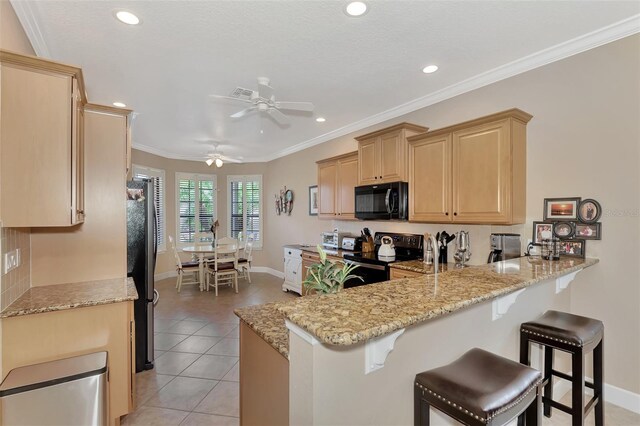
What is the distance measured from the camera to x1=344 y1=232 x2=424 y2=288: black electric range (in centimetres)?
361

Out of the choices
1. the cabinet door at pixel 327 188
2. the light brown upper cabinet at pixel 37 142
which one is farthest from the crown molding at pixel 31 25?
the cabinet door at pixel 327 188

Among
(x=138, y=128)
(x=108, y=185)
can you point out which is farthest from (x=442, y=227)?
(x=138, y=128)

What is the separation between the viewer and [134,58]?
274 cm

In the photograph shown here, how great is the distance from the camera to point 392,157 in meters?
3.70

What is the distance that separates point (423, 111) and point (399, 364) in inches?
127

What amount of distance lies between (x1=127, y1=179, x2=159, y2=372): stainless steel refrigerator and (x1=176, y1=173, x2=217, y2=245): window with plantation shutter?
4611 mm

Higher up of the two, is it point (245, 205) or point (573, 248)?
point (245, 205)

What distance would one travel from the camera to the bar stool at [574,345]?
5.62 ft

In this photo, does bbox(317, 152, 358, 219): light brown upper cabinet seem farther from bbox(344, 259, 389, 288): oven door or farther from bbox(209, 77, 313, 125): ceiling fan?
bbox(209, 77, 313, 125): ceiling fan

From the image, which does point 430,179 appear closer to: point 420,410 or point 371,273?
point 371,273

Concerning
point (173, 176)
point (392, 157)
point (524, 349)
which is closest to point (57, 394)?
point (524, 349)

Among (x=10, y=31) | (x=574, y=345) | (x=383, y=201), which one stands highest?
(x=10, y=31)

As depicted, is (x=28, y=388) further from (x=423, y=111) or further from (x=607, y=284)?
(x=423, y=111)

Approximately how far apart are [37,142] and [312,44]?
6.52 feet
